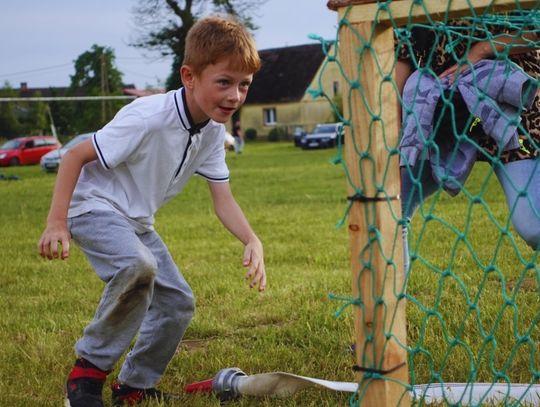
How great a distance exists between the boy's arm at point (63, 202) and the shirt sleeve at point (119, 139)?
4 cm

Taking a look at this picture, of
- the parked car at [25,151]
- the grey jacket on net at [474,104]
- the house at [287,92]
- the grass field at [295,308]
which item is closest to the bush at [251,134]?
the house at [287,92]

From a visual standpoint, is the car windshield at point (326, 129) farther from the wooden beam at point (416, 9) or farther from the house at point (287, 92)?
the wooden beam at point (416, 9)

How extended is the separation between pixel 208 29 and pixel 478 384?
63.9 inches

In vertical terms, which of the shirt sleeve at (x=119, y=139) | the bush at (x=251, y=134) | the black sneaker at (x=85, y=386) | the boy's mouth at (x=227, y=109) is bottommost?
the bush at (x=251, y=134)


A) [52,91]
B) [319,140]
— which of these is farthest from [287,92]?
[319,140]

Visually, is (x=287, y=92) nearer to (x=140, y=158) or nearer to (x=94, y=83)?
(x=94, y=83)

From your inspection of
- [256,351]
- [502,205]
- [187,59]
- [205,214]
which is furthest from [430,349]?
[205,214]

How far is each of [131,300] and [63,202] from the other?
16.4 inches

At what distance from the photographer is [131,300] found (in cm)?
306

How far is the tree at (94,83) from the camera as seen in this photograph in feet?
145

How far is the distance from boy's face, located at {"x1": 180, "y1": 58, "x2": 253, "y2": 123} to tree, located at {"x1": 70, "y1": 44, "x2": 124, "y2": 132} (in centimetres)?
4109

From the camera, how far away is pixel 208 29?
321 cm

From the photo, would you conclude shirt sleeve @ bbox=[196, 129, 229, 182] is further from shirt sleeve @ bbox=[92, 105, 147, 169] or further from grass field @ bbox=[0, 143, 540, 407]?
grass field @ bbox=[0, 143, 540, 407]

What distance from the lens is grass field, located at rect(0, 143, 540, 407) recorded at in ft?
10.8
